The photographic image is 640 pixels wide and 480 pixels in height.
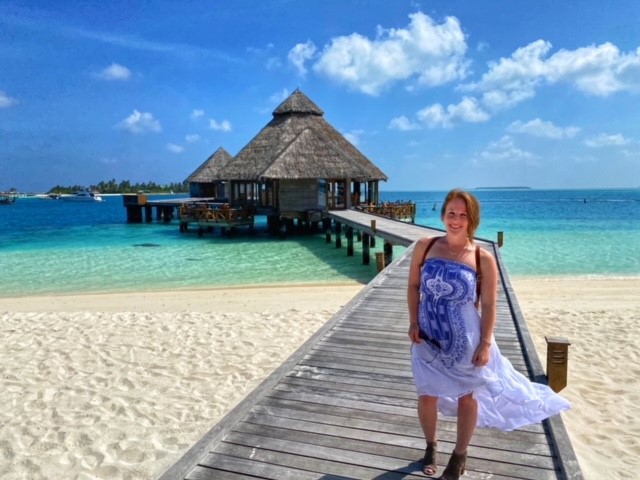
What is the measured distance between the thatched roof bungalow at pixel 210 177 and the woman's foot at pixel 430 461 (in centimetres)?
3350

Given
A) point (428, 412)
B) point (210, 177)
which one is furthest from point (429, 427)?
point (210, 177)

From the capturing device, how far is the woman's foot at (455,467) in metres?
2.62

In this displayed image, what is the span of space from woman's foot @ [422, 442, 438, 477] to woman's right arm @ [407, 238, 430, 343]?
0.65 m

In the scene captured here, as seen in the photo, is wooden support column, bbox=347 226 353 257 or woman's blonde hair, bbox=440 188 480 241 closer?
woman's blonde hair, bbox=440 188 480 241

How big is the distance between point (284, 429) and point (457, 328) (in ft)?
4.70

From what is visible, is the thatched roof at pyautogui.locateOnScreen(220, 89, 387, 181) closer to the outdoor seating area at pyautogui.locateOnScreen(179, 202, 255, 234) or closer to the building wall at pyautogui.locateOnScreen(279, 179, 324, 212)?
the building wall at pyautogui.locateOnScreen(279, 179, 324, 212)

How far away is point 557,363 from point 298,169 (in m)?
18.9

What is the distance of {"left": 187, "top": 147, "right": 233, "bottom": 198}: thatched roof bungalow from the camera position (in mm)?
36175

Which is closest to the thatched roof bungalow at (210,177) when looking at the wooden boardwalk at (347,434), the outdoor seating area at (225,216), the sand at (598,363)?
the outdoor seating area at (225,216)

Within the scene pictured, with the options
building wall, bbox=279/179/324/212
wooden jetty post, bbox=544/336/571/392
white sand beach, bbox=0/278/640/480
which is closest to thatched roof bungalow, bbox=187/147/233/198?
building wall, bbox=279/179/324/212

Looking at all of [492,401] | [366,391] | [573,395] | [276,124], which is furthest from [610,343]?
[276,124]

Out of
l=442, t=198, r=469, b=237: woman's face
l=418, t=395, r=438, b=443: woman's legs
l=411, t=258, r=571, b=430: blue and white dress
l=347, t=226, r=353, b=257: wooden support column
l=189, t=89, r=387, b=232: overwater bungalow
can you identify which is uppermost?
l=189, t=89, r=387, b=232: overwater bungalow

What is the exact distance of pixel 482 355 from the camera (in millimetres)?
2496

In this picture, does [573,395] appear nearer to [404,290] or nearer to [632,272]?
[404,290]
